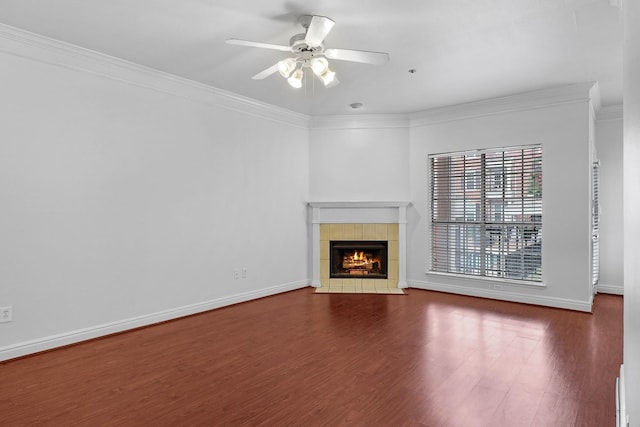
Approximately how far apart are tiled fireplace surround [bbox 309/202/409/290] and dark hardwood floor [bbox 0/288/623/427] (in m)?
1.59

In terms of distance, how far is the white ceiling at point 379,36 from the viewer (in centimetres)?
289

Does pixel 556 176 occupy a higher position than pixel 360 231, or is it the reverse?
pixel 556 176

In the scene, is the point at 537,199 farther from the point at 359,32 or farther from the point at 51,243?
the point at 51,243

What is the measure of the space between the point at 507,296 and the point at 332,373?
11.2 feet

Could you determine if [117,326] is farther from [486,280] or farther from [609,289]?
[609,289]

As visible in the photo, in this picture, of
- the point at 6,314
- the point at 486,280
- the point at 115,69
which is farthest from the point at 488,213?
the point at 6,314

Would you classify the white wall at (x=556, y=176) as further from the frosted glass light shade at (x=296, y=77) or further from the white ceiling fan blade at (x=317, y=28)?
the white ceiling fan blade at (x=317, y=28)

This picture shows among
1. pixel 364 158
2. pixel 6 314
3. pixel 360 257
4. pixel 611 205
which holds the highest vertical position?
pixel 364 158

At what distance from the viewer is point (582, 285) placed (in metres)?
4.70

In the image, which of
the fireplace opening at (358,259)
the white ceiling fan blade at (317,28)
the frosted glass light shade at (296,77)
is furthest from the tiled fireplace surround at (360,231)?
the white ceiling fan blade at (317,28)

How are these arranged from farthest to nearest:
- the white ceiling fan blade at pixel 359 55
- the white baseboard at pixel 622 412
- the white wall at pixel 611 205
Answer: the white wall at pixel 611 205 < the white ceiling fan blade at pixel 359 55 < the white baseboard at pixel 622 412

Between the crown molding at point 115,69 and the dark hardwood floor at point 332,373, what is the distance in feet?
8.74

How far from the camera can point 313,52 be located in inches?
127

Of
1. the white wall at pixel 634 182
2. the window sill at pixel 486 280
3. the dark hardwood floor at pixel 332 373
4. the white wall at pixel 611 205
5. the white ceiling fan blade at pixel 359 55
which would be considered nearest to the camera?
the white wall at pixel 634 182
